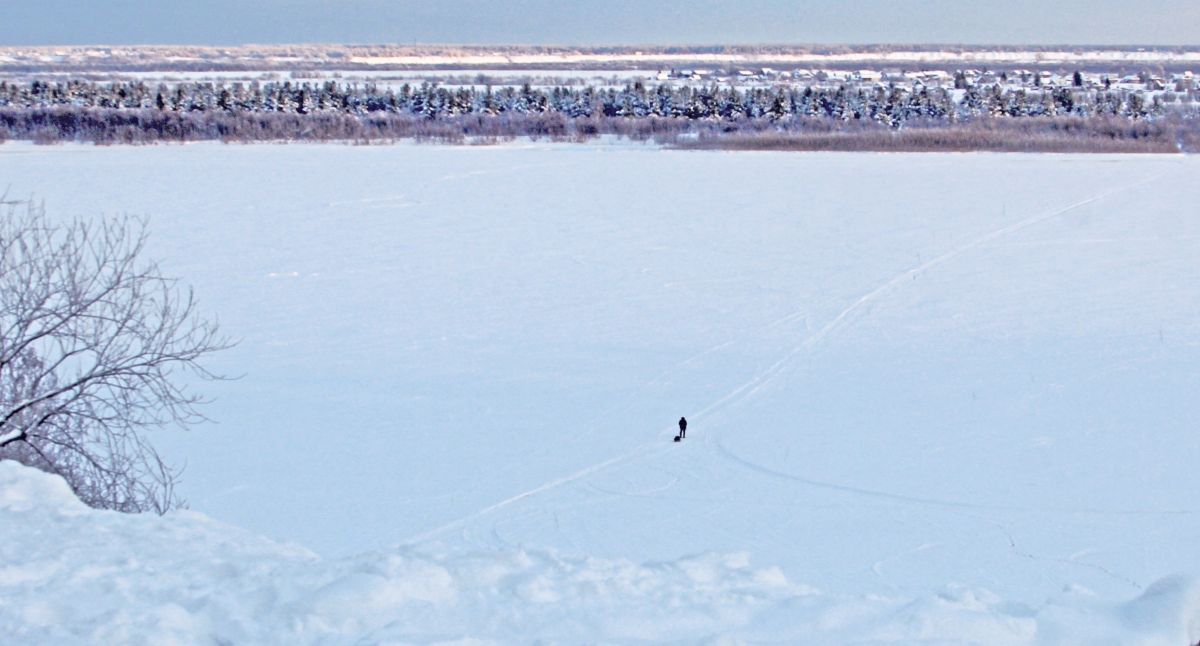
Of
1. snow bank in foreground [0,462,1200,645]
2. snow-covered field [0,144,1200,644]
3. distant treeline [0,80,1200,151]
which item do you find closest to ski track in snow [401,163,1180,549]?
snow-covered field [0,144,1200,644]

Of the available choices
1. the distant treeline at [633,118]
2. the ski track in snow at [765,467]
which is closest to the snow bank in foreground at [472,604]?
the ski track in snow at [765,467]

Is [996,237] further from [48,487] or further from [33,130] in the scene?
[33,130]

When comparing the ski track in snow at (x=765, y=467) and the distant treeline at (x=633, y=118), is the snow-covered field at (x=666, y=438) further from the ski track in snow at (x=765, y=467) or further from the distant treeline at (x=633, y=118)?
the distant treeline at (x=633, y=118)

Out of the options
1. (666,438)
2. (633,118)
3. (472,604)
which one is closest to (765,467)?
(666,438)

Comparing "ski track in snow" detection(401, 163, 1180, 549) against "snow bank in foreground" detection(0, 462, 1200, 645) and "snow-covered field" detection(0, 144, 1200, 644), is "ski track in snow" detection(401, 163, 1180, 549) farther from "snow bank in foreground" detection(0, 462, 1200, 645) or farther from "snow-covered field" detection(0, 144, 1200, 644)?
"snow bank in foreground" detection(0, 462, 1200, 645)

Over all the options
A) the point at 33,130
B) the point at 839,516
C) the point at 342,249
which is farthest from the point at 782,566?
the point at 33,130

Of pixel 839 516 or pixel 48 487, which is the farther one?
pixel 839 516
